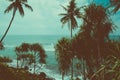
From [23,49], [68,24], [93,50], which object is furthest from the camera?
[23,49]

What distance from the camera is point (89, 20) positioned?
47.3 m

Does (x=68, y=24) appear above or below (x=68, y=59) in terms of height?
above

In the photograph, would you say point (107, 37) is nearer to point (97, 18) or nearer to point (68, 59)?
point (97, 18)

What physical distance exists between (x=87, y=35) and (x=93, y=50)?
4526 mm

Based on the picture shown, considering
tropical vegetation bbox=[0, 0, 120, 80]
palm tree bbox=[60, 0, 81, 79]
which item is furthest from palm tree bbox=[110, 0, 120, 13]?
palm tree bbox=[60, 0, 81, 79]

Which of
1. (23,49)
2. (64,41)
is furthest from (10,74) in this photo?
(23,49)

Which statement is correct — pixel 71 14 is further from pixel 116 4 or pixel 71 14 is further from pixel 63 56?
pixel 116 4

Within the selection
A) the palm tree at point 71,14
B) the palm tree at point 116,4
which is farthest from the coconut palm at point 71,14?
the palm tree at point 116,4

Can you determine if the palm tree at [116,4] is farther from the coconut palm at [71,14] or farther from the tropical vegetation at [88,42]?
the coconut palm at [71,14]

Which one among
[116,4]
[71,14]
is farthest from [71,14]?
[116,4]

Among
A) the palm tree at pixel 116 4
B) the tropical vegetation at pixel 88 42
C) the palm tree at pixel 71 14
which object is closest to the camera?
the palm tree at pixel 116 4

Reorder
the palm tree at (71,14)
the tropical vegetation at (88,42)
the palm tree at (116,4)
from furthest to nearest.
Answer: the palm tree at (71,14) → the tropical vegetation at (88,42) → the palm tree at (116,4)

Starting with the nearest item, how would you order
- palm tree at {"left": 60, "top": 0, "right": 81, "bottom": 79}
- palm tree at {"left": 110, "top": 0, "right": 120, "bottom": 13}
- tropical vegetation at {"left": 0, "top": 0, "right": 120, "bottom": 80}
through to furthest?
palm tree at {"left": 110, "top": 0, "right": 120, "bottom": 13} → tropical vegetation at {"left": 0, "top": 0, "right": 120, "bottom": 80} → palm tree at {"left": 60, "top": 0, "right": 81, "bottom": 79}

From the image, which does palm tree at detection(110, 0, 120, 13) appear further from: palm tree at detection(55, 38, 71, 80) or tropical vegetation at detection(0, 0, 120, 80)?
palm tree at detection(55, 38, 71, 80)
